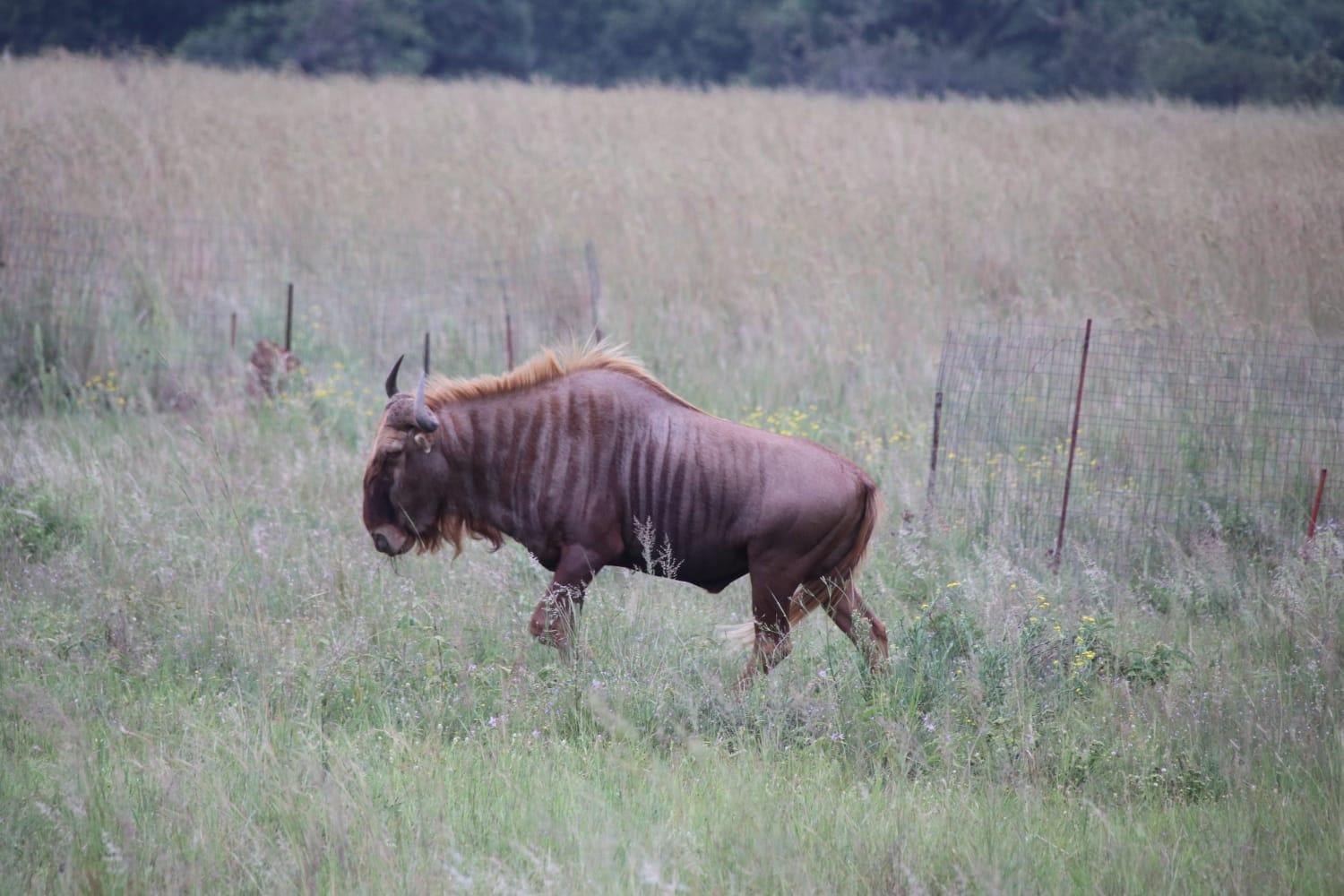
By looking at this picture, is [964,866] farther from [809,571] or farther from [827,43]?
[827,43]

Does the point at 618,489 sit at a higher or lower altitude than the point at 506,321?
lower

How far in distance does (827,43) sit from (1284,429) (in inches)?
1103

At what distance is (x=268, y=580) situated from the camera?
6.11m

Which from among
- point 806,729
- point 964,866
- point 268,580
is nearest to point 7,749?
point 268,580

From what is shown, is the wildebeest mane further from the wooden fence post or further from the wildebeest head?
the wooden fence post

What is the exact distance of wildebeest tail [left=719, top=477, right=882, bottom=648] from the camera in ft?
17.9

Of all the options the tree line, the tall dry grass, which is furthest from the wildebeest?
the tree line

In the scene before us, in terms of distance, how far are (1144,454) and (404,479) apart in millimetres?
5158

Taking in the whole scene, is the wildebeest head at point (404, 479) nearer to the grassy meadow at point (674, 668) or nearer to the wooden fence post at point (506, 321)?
the grassy meadow at point (674, 668)

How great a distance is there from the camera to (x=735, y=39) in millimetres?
34625

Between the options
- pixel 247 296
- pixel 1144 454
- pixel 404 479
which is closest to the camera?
pixel 404 479

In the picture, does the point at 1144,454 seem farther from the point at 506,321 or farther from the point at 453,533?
the point at 506,321

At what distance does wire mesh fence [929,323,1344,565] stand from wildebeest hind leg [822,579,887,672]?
1.85 m

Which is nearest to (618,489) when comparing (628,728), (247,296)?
(628,728)
